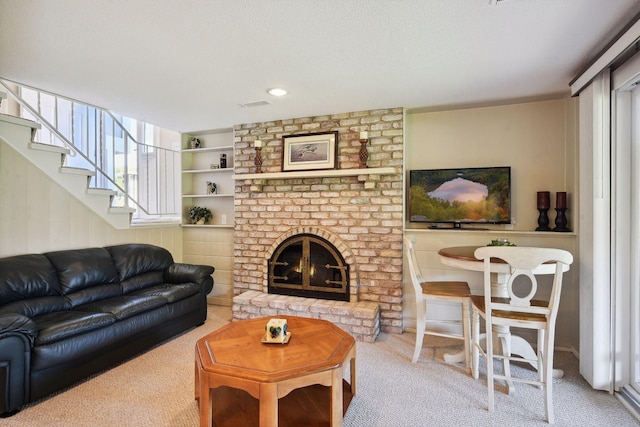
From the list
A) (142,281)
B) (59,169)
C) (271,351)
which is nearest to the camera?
(271,351)

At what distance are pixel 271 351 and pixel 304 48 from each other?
1.96 meters

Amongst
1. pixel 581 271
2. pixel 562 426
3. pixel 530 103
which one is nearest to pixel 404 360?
pixel 562 426

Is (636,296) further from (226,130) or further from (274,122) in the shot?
(226,130)

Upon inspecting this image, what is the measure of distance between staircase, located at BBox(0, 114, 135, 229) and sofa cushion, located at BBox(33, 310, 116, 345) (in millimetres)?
1319

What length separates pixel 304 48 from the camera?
7.26 ft

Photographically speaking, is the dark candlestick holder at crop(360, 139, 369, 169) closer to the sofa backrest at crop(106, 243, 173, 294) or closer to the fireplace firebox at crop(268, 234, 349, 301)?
the fireplace firebox at crop(268, 234, 349, 301)

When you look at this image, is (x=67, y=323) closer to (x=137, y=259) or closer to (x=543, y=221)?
(x=137, y=259)

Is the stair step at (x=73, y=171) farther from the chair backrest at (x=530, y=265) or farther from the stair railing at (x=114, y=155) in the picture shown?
the chair backrest at (x=530, y=265)

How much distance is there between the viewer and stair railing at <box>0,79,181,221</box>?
442 cm

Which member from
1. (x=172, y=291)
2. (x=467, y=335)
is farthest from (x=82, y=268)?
(x=467, y=335)

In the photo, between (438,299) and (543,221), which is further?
(543,221)

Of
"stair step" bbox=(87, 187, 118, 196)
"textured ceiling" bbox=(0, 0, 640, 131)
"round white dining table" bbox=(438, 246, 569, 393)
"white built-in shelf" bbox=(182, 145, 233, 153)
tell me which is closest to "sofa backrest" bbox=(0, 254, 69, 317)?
"stair step" bbox=(87, 187, 118, 196)

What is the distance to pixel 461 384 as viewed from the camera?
2.47 metres

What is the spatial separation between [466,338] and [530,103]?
238cm
